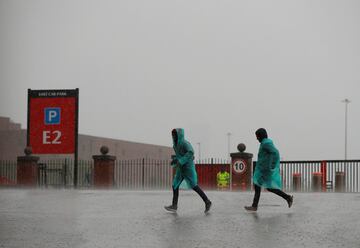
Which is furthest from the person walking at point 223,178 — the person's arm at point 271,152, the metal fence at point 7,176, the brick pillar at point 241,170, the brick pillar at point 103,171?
the person's arm at point 271,152

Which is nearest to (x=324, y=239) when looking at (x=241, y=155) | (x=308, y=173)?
(x=241, y=155)

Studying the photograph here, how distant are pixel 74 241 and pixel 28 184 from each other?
22123 millimetres

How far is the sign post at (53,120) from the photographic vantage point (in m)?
28.0

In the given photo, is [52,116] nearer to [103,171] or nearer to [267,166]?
[103,171]

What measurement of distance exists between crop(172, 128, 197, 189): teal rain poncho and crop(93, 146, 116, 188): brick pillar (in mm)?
16663

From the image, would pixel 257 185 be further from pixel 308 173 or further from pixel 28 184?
pixel 28 184

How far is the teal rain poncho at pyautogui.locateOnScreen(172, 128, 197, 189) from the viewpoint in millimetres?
12328

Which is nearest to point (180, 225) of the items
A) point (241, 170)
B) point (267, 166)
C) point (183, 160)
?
point (183, 160)

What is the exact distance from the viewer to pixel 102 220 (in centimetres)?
1148

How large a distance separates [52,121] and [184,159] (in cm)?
1714

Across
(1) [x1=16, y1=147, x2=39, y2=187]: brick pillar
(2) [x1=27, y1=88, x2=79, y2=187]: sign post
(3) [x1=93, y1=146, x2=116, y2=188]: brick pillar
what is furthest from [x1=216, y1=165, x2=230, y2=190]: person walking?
(1) [x1=16, y1=147, x2=39, y2=187]: brick pillar

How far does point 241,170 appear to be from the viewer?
26594 millimetres

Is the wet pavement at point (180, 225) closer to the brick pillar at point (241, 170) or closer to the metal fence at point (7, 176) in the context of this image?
the brick pillar at point (241, 170)

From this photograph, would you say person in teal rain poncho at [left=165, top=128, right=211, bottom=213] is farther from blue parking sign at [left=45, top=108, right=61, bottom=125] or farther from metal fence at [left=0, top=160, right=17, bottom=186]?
metal fence at [left=0, top=160, right=17, bottom=186]
